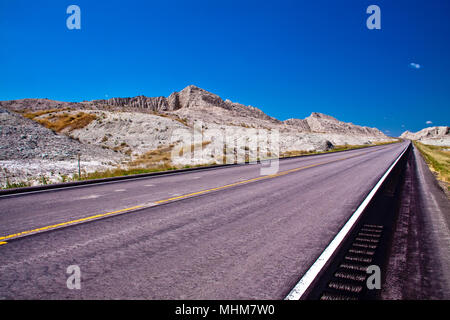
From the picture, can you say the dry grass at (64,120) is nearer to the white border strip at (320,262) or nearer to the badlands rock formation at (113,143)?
the badlands rock formation at (113,143)

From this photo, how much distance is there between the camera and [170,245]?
4.22 metres

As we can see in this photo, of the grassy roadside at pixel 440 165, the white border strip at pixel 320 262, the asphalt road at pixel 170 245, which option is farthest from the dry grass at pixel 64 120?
the white border strip at pixel 320 262

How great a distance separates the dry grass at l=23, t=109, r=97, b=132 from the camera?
41.2 meters

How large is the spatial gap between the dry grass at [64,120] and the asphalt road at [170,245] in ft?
125

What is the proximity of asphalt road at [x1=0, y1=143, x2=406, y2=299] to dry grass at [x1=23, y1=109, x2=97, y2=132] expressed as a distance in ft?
125

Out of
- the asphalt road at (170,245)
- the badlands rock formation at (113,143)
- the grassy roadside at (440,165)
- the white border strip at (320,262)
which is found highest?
the badlands rock formation at (113,143)

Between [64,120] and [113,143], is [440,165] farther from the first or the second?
[64,120]

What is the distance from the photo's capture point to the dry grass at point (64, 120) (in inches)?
1620

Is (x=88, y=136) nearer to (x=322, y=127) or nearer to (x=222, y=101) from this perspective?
(x=222, y=101)

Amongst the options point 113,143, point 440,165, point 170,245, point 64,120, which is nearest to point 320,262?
point 170,245

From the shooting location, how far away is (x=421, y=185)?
34.0 feet

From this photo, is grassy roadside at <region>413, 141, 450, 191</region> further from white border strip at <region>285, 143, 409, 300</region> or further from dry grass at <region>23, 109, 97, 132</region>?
dry grass at <region>23, 109, 97, 132</region>
